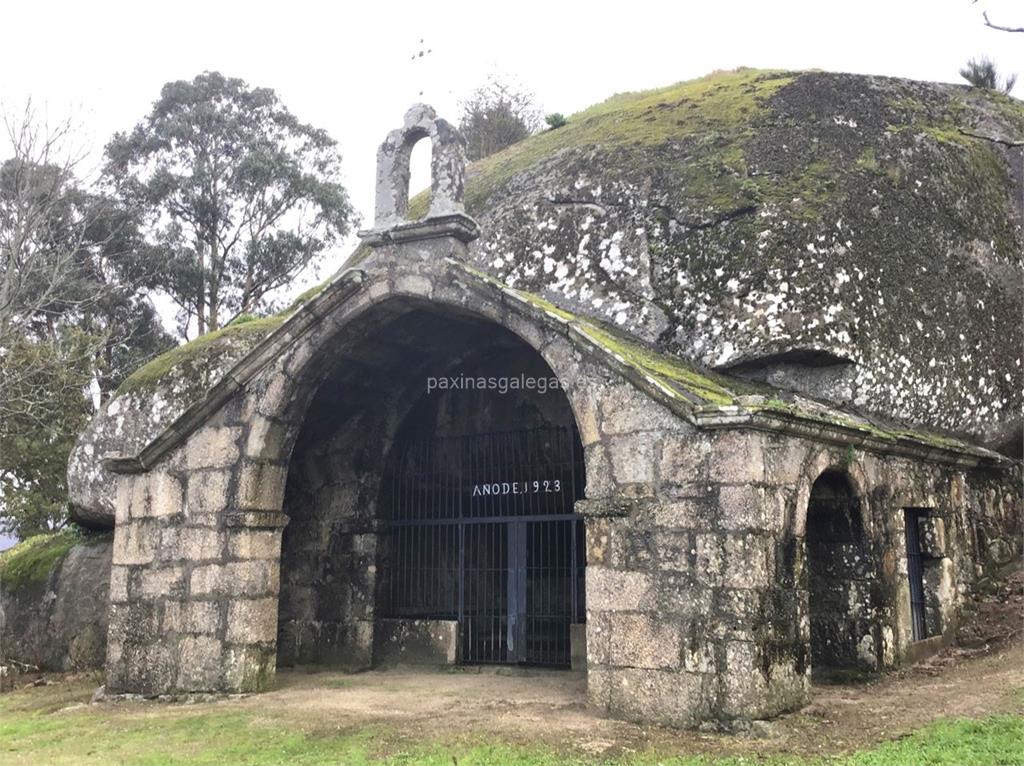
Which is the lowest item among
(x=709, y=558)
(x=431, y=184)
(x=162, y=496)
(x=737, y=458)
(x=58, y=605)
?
(x=58, y=605)

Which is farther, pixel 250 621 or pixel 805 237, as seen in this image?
pixel 805 237

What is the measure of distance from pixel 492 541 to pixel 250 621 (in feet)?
8.87

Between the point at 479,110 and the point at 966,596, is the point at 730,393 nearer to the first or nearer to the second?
the point at 966,596

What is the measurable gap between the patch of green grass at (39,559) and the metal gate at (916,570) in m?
8.77

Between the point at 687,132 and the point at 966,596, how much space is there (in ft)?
18.6

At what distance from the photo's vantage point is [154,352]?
83.8 ft

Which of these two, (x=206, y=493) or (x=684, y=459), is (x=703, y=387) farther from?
(x=206, y=493)

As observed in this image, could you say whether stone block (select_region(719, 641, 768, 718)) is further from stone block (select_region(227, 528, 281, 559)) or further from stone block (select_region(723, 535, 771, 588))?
stone block (select_region(227, 528, 281, 559))

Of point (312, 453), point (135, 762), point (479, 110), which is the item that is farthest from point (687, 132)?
point (479, 110)

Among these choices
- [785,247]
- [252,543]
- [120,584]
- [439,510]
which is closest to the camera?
[252,543]

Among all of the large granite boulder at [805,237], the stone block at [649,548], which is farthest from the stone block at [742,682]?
the large granite boulder at [805,237]

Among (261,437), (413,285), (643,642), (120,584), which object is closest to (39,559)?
(120,584)

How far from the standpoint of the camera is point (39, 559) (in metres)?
11.1

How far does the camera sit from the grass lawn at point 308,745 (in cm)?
506
